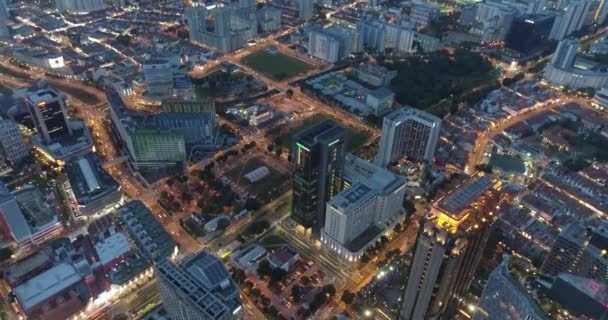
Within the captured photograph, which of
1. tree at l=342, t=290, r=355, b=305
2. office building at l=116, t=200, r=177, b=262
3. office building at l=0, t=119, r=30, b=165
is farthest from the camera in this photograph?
office building at l=0, t=119, r=30, b=165

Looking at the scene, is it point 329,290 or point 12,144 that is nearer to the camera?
point 329,290

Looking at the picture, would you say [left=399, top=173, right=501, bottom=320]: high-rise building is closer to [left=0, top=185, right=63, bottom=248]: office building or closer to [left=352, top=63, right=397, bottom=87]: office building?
[left=0, top=185, right=63, bottom=248]: office building

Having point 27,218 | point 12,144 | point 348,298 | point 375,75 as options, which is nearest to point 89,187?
point 27,218

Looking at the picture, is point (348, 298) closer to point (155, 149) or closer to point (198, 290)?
point (198, 290)

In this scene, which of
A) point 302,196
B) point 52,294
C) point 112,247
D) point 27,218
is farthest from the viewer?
point 27,218

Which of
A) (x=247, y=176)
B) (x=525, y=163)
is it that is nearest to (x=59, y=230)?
(x=247, y=176)

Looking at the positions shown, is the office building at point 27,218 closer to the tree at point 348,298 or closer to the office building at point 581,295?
the tree at point 348,298

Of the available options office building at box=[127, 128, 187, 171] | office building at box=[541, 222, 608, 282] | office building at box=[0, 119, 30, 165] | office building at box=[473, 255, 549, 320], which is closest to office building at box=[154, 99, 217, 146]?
office building at box=[127, 128, 187, 171]
